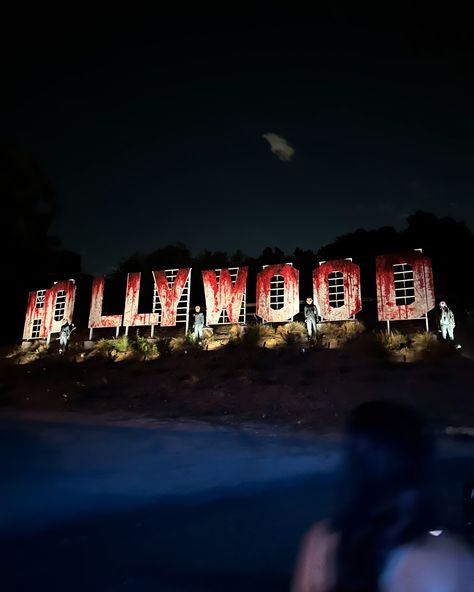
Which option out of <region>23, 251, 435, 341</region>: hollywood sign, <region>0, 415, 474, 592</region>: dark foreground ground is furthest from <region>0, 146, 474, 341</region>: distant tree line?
<region>0, 415, 474, 592</region>: dark foreground ground

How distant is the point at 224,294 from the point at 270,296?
2339 mm

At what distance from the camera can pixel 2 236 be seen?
27.4 meters

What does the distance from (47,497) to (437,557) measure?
576cm

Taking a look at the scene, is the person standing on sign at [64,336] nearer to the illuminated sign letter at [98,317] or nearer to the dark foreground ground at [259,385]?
the illuminated sign letter at [98,317]

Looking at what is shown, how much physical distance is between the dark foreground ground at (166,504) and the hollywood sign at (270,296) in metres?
10.00

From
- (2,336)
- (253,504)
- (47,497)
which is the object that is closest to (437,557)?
(253,504)

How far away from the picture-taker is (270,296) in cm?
1950

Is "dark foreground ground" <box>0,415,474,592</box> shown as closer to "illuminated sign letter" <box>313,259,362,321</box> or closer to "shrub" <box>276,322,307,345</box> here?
"shrub" <box>276,322,307,345</box>

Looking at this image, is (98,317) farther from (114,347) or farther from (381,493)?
(381,493)

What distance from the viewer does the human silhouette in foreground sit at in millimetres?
1844

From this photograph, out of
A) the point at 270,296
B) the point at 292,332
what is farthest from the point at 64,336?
the point at 292,332

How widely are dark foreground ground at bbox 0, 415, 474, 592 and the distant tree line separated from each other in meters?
17.4

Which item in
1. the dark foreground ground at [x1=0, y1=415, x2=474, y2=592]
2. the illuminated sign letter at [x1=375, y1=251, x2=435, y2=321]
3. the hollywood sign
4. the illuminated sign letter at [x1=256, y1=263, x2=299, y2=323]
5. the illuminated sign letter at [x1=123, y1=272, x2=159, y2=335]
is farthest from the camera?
the illuminated sign letter at [x1=123, y1=272, x2=159, y2=335]

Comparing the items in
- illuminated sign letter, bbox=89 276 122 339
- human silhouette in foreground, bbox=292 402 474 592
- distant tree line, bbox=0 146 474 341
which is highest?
distant tree line, bbox=0 146 474 341
